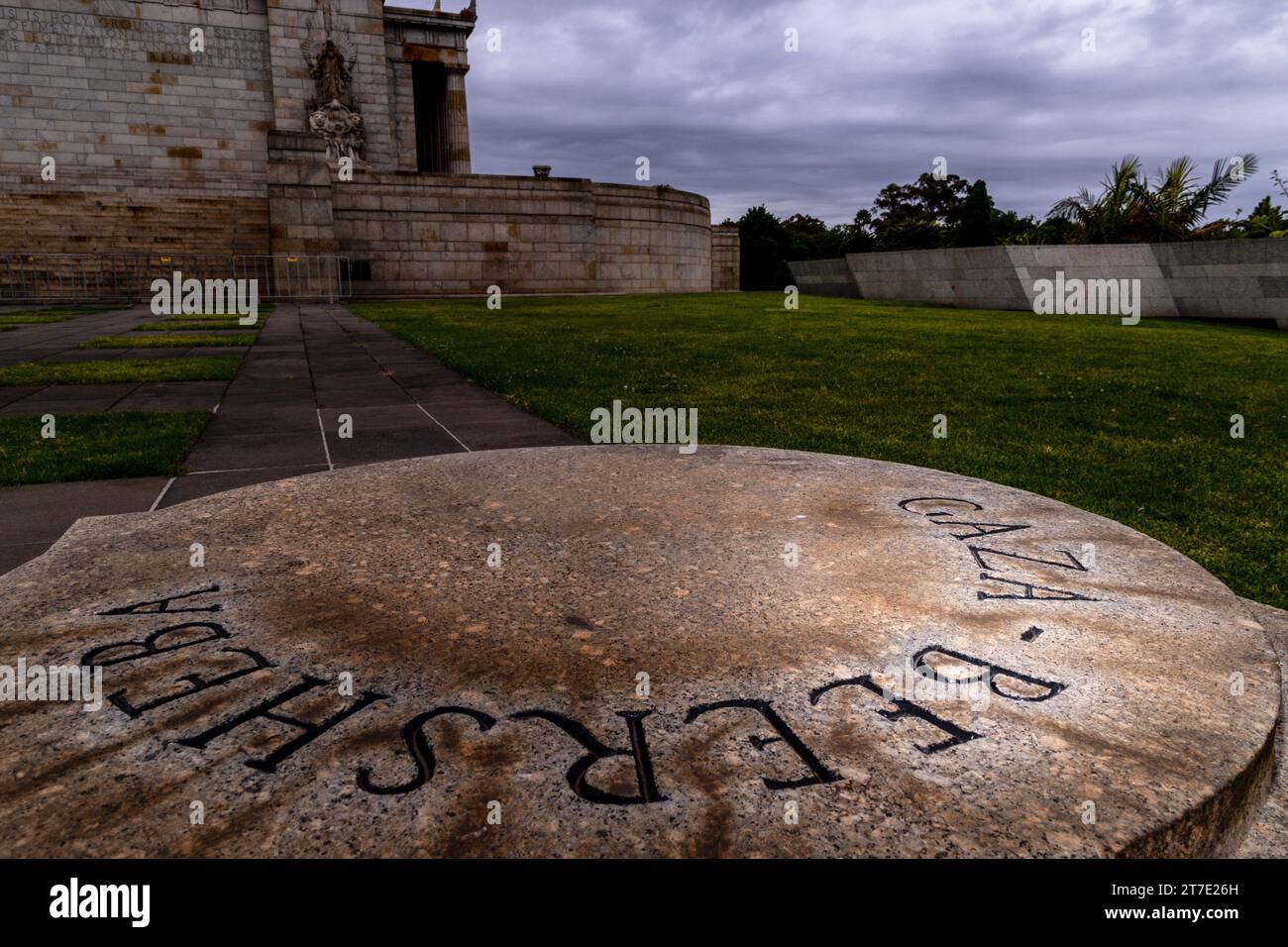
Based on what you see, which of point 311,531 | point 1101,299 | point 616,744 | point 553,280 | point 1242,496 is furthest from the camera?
point 553,280

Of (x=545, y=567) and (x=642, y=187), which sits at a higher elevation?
(x=642, y=187)

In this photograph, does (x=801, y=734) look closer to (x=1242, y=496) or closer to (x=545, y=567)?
(x=545, y=567)

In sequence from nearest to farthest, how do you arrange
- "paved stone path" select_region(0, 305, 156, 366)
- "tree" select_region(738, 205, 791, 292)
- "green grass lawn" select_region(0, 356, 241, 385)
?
1. "green grass lawn" select_region(0, 356, 241, 385)
2. "paved stone path" select_region(0, 305, 156, 366)
3. "tree" select_region(738, 205, 791, 292)

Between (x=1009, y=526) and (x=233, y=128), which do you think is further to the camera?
(x=233, y=128)

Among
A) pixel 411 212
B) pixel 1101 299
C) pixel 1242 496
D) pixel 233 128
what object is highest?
pixel 233 128

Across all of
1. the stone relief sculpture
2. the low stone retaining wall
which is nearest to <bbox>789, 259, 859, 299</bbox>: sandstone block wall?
the low stone retaining wall

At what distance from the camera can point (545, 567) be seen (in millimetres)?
2844

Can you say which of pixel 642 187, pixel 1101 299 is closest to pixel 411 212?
pixel 642 187

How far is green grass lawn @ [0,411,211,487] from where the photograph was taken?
4.77m

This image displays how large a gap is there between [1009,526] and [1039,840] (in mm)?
2043

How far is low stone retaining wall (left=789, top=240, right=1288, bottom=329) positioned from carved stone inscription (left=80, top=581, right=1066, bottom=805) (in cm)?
1777

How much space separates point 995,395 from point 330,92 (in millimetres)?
28430
